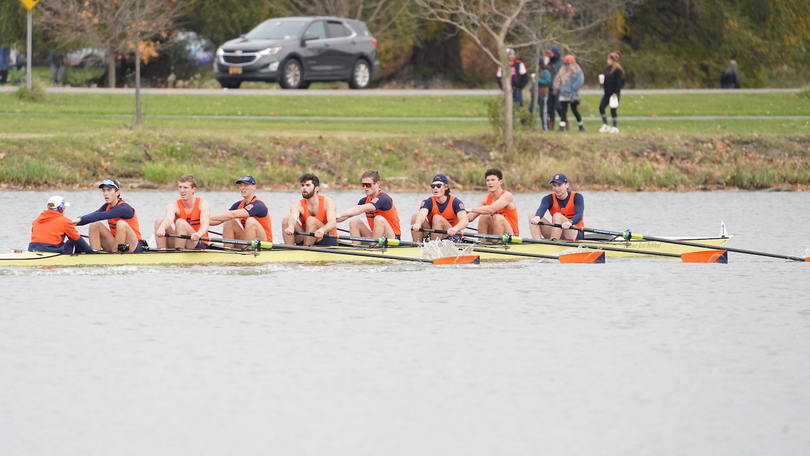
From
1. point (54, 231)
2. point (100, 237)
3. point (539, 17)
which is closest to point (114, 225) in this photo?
point (100, 237)

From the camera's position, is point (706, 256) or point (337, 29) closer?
point (706, 256)

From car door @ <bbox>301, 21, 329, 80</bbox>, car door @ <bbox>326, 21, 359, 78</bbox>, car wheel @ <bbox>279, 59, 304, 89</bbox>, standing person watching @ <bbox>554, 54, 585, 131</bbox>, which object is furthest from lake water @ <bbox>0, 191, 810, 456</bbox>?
car door @ <bbox>326, 21, 359, 78</bbox>

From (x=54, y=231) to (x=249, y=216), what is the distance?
2536mm

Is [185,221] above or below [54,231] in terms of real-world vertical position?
above

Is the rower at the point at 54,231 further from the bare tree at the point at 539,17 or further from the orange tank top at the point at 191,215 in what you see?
the bare tree at the point at 539,17

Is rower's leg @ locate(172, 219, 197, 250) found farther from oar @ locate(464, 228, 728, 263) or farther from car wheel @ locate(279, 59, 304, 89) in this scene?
car wheel @ locate(279, 59, 304, 89)

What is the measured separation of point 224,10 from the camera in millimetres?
43781

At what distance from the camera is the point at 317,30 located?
35.1m

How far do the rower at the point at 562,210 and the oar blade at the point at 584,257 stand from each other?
20.7 inches

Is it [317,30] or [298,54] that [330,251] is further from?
[317,30]

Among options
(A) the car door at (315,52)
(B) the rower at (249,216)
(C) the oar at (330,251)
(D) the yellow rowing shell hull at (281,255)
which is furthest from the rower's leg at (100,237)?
(A) the car door at (315,52)

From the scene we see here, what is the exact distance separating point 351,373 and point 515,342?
2.07 metres

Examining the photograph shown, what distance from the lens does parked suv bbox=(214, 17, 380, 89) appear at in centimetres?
3353

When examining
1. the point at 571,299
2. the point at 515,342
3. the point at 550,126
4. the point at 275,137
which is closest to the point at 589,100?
the point at 550,126
